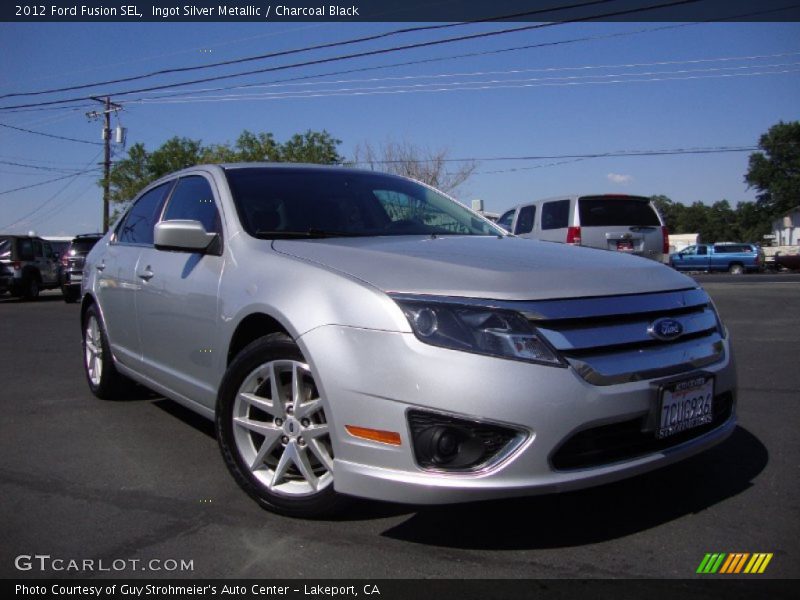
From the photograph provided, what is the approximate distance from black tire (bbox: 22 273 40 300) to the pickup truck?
1133 inches

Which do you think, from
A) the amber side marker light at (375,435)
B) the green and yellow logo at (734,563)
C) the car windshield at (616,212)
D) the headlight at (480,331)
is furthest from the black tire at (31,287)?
the green and yellow logo at (734,563)

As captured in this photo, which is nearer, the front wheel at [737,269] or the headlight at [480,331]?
the headlight at [480,331]

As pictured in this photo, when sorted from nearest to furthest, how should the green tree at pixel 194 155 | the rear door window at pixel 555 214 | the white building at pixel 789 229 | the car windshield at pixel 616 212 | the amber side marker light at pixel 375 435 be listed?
the amber side marker light at pixel 375 435 → the car windshield at pixel 616 212 → the rear door window at pixel 555 214 → the green tree at pixel 194 155 → the white building at pixel 789 229

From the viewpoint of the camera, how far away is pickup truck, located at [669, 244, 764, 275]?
117 ft

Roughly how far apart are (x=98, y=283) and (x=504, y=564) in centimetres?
387

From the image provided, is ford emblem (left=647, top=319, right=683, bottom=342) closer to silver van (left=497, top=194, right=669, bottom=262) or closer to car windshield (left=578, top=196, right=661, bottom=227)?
silver van (left=497, top=194, right=669, bottom=262)

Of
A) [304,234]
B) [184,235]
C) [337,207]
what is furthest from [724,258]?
[184,235]

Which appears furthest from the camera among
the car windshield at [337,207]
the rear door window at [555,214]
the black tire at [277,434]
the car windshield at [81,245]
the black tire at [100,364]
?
the car windshield at [81,245]

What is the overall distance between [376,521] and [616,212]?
33.5 feet

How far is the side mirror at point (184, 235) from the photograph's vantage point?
3.47m

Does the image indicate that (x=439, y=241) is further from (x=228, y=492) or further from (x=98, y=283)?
(x=98, y=283)

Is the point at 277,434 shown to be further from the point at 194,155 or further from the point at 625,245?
the point at 194,155

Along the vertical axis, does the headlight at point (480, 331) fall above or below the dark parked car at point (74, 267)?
above
